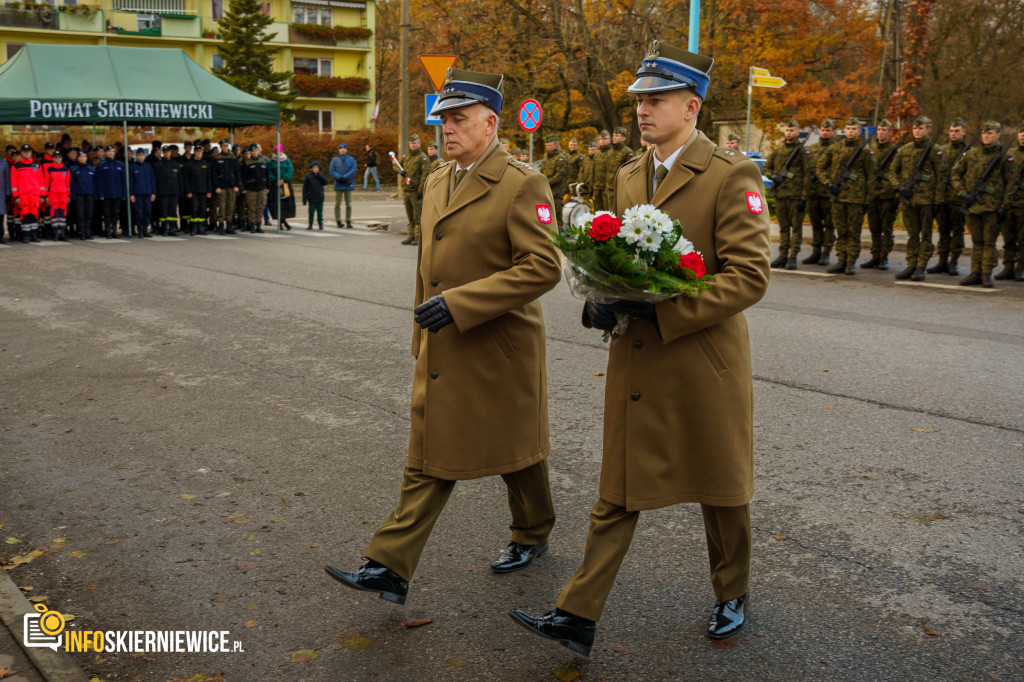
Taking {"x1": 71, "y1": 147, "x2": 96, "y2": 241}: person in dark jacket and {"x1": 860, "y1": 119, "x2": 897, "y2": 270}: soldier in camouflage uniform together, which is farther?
{"x1": 71, "y1": 147, "x2": 96, "y2": 241}: person in dark jacket

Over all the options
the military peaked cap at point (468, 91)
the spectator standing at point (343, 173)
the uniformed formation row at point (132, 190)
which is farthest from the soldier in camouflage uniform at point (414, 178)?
the military peaked cap at point (468, 91)

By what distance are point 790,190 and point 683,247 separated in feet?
44.8

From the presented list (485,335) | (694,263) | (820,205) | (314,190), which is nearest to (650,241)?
→ (694,263)

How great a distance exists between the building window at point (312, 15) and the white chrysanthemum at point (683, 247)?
211 feet

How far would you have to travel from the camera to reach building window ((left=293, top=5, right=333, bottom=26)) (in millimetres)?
63000

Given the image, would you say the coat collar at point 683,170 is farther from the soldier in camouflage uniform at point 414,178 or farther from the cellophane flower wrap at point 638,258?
the soldier in camouflage uniform at point 414,178

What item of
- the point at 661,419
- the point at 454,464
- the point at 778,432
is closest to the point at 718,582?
the point at 661,419

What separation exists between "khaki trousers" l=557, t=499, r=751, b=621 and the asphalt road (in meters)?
0.24

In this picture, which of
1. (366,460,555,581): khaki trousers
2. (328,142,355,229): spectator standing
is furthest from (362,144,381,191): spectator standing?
(366,460,555,581): khaki trousers

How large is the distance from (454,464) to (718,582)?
113 centimetres

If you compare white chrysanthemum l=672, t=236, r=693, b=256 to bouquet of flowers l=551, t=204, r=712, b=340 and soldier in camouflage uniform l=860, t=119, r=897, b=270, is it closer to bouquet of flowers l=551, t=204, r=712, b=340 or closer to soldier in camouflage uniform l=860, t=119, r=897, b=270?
bouquet of flowers l=551, t=204, r=712, b=340

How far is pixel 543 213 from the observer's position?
3930 mm

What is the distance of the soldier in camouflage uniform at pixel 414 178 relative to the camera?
20.6 m

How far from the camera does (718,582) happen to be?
3.83 metres
